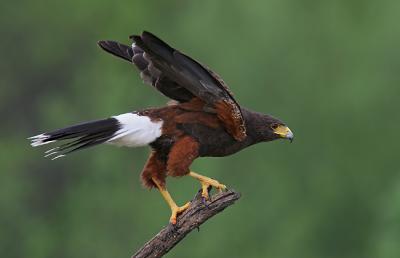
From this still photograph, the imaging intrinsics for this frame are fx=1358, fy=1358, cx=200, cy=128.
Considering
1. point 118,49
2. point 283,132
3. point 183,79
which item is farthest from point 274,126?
point 118,49

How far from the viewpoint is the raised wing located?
13031 mm

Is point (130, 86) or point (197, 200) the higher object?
point (130, 86)

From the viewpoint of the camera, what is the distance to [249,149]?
1210 inches

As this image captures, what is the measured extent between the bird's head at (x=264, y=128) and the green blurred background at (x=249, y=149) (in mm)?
14267

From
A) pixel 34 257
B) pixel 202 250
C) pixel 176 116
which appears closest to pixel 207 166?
pixel 202 250

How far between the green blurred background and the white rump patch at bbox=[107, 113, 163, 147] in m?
14.9

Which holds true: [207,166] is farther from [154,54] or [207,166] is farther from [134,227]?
[154,54]

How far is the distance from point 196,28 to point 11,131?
5.47 m

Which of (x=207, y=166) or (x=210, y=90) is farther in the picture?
(x=207, y=166)

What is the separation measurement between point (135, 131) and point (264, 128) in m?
1.45

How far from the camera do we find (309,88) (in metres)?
34.4

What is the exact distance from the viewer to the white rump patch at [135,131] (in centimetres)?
1354

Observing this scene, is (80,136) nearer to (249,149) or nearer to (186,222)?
(186,222)

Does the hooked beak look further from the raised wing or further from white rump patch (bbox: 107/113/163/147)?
white rump patch (bbox: 107/113/163/147)
